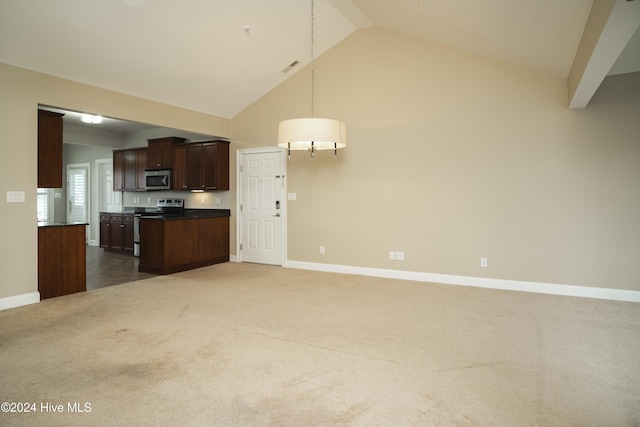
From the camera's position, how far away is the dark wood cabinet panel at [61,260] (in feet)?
14.2

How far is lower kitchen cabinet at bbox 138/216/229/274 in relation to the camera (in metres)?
5.76

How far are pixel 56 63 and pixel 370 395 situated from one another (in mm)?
4891

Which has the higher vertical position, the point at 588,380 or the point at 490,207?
the point at 490,207

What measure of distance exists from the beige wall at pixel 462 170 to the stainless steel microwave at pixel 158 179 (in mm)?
2549

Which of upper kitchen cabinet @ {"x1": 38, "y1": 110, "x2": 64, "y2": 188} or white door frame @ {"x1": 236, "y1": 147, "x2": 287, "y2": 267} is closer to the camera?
upper kitchen cabinet @ {"x1": 38, "y1": 110, "x2": 64, "y2": 188}

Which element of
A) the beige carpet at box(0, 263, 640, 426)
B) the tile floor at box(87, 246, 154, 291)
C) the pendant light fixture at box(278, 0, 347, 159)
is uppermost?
the pendant light fixture at box(278, 0, 347, 159)

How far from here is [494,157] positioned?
4.80 meters

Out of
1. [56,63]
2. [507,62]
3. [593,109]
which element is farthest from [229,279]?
[593,109]

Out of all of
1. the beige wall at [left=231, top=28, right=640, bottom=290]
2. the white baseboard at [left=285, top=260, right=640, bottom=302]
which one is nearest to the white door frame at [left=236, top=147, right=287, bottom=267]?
the beige wall at [left=231, top=28, right=640, bottom=290]

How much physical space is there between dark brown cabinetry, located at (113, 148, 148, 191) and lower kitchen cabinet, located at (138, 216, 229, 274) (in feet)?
8.40

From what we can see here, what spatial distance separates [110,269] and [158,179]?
215cm

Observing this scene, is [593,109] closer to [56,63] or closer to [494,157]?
[494,157]

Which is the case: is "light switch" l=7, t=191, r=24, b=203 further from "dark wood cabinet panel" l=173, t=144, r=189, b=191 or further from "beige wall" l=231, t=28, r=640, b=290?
"beige wall" l=231, t=28, r=640, b=290

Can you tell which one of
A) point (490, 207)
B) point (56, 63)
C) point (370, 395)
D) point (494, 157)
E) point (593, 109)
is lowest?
point (370, 395)
